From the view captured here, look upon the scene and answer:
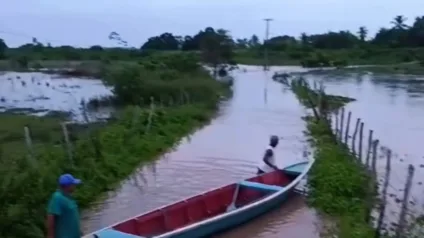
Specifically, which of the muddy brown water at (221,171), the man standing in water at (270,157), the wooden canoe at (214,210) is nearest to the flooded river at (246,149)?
the muddy brown water at (221,171)

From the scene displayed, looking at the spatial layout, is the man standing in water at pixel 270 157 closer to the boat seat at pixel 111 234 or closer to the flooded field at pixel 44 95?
the boat seat at pixel 111 234

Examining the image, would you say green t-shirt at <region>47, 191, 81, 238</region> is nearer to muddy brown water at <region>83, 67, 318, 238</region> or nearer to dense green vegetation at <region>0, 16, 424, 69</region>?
muddy brown water at <region>83, 67, 318, 238</region>

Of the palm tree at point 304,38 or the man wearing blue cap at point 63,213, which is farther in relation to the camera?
the palm tree at point 304,38

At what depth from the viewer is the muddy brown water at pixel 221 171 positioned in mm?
11633

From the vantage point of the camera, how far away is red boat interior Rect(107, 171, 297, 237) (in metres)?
9.59

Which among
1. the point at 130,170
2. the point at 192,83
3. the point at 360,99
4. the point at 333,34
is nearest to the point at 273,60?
the point at 333,34

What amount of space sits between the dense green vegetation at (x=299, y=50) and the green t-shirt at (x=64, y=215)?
6576 cm

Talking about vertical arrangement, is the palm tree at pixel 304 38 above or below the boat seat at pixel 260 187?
above

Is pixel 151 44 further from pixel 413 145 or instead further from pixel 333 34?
pixel 413 145

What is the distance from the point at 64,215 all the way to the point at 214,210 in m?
4.99

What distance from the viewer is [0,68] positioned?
68312mm

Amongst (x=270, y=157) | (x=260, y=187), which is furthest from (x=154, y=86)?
(x=260, y=187)

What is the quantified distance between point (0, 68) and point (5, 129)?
49.4m

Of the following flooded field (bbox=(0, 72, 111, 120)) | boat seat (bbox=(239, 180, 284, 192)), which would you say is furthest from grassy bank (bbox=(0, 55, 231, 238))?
boat seat (bbox=(239, 180, 284, 192))
